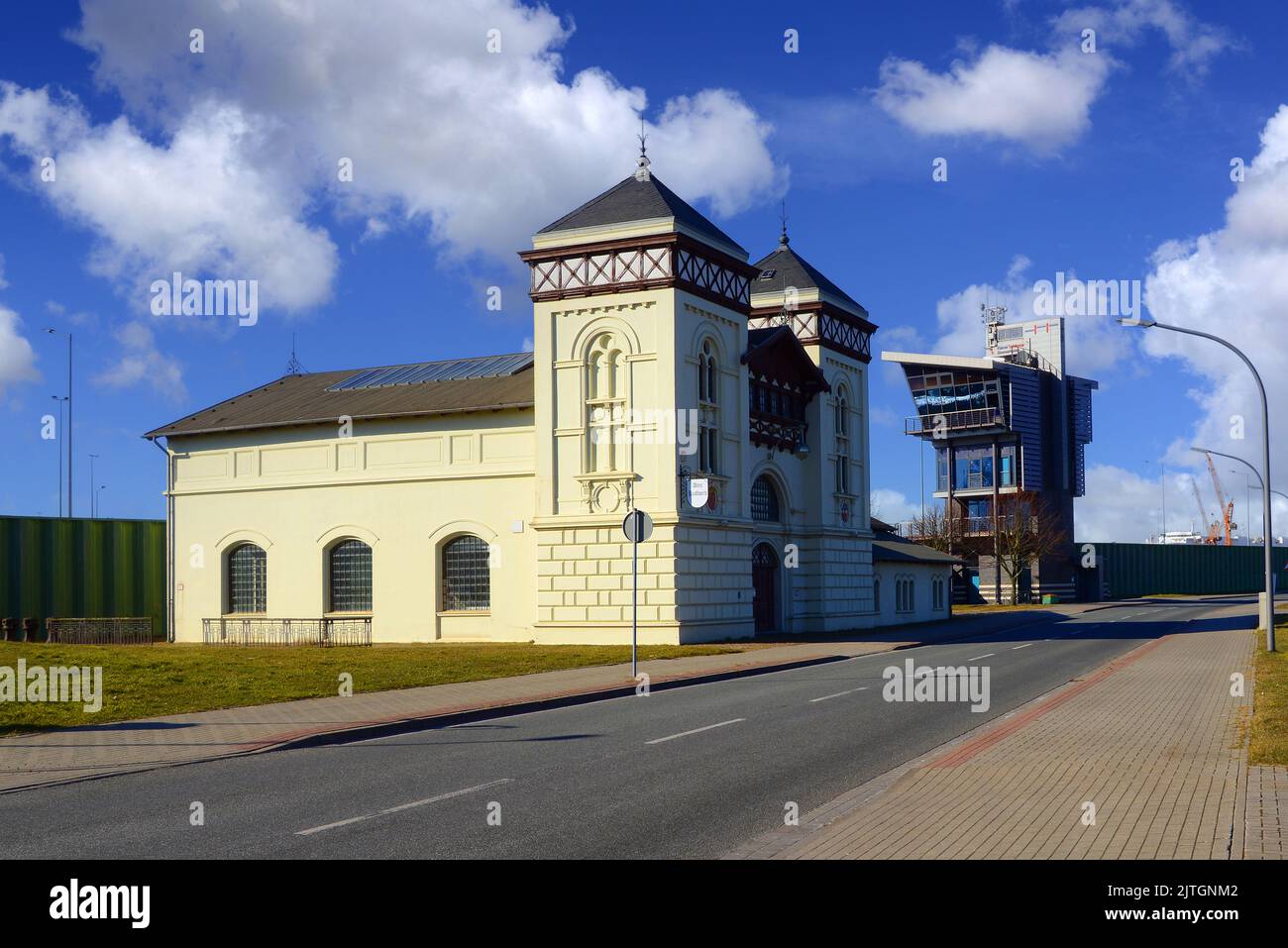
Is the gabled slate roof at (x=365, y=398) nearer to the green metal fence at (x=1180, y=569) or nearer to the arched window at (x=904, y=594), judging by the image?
the arched window at (x=904, y=594)

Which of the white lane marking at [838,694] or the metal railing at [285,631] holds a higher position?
the white lane marking at [838,694]

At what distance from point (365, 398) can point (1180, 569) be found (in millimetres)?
91630

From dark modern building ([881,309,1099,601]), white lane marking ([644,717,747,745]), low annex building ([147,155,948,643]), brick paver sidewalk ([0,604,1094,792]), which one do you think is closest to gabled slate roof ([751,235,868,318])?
low annex building ([147,155,948,643])

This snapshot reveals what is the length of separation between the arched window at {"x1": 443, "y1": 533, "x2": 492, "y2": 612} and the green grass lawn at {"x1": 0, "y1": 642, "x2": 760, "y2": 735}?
3.69 metres

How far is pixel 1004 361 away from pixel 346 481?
2652 inches

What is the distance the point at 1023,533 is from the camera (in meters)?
86.5

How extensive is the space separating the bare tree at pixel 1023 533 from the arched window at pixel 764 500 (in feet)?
135

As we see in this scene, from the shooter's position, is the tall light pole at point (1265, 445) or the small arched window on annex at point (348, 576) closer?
the tall light pole at point (1265, 445)

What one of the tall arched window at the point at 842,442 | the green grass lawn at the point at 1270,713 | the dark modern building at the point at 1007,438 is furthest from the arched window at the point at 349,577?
the dark modern building at the point at 1007,438

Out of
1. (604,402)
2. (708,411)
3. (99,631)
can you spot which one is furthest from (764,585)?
(99,631)

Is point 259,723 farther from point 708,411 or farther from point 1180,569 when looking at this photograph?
point 1180,569

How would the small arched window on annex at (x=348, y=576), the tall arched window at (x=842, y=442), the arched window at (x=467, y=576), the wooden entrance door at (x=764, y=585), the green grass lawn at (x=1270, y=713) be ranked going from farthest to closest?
the tall arched window at (x=842, y=442) < the wooden entrance door at (x=764, y=585) < the small arched window on annex at (x=348, y=576) < the arched window at (x=467, y=576) < the green grass lawn at (x=1270, y=713)

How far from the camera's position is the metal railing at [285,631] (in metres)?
41.4

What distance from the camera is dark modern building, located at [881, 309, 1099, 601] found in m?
93.1
